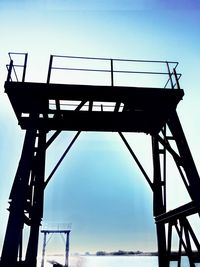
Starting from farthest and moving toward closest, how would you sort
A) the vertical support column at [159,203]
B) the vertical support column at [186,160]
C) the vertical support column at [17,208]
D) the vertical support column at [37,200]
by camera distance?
1. the vertical support column at [159,203]
2. the vertical support column at [37,200]
3. the vertical support column at [186,160]
4. the vertical support column at [17,208]

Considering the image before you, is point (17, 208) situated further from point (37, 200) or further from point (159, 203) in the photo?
point (159, 203)

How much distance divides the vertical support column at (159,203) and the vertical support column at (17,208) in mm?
4111

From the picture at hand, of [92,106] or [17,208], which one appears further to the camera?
[92,106]

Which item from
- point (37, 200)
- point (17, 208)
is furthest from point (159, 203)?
point (17, 208)

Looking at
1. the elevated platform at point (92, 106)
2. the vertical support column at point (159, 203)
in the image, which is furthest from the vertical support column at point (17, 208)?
the vertical support column at point (159, 203)

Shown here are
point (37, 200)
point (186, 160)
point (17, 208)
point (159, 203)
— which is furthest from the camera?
point (159, 203)

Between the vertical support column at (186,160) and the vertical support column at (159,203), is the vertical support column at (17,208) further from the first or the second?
the vertical support column at (159,203)

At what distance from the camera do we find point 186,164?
22.5 ft

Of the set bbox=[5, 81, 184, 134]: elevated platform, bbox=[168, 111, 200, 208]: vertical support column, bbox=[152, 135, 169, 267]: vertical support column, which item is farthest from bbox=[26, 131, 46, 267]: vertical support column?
bbox=[168, 111, 200, 208]: vertical support column

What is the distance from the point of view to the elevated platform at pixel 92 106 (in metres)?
7.65

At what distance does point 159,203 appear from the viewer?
344 inches

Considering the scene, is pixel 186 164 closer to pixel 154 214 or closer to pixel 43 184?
pixel 154 214

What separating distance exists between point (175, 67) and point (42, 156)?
5.33 metres

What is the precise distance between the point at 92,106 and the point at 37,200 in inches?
140
